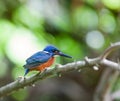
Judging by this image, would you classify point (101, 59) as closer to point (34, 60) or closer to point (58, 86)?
point (34, 60)

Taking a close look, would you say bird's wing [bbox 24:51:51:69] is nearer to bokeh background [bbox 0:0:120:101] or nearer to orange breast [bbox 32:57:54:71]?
orange breast [bbox 32:57:54:71]

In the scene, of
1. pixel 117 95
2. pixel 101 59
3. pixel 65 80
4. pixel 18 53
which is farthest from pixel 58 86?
pixel 101 59

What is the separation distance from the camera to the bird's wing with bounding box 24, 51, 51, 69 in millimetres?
1097

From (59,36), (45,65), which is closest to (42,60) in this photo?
(45,65)

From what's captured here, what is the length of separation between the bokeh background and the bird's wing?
221 centimetres

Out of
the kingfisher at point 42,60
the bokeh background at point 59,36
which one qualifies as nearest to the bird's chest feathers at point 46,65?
the kingfisher at point 42,60

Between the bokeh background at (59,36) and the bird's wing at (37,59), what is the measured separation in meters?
2.21

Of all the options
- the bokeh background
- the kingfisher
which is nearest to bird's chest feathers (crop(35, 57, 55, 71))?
the kingfisher

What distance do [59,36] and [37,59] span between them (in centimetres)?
278

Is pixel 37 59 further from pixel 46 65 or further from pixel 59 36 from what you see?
pixel 59 36

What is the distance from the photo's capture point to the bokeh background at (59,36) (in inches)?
141

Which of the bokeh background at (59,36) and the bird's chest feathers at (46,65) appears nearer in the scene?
the bird's chest feathers at (46,65)

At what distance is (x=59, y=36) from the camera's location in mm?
3881

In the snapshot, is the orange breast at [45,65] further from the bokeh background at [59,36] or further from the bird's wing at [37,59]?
the bokeh background at [59,36]
